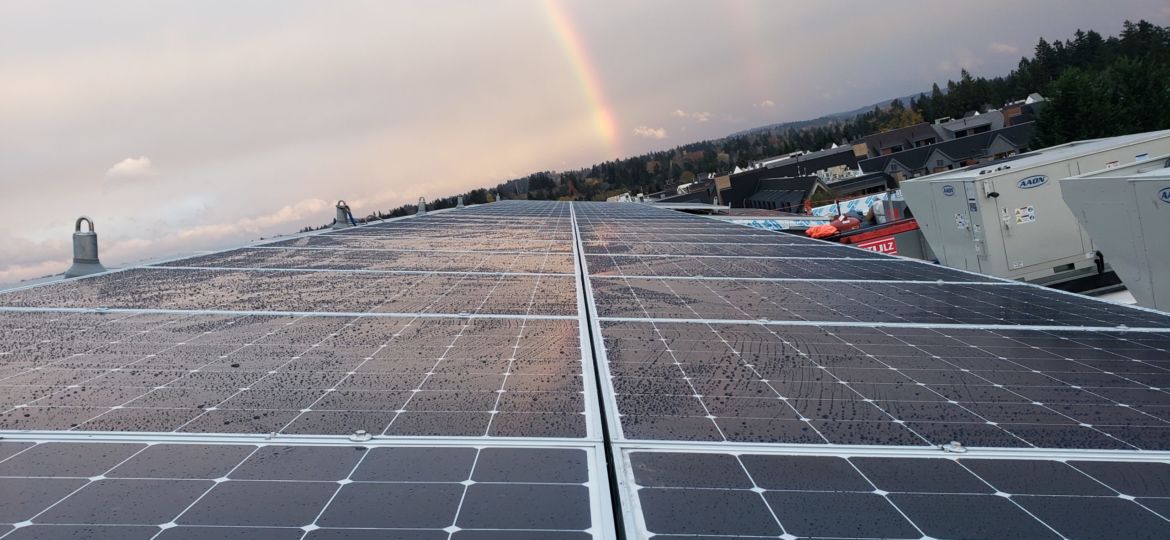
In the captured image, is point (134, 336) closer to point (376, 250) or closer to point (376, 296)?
point (376, 296)

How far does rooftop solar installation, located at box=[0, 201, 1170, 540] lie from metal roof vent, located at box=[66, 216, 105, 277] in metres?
2.61

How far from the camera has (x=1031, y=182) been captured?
19.0 meters

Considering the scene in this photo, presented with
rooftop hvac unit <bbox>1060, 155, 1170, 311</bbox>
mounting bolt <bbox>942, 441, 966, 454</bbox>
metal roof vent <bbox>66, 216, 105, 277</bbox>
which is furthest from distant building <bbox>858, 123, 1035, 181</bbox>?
mounting bolt <bbox>942, 441, 966, 454</bbox>

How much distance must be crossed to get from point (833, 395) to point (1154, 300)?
41.0 ft

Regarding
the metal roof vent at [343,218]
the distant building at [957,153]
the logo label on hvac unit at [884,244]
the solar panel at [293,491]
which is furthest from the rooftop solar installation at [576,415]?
the distant building at [957,153]

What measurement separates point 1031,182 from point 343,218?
2099cm

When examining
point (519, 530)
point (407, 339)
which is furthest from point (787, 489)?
point (407, 339)

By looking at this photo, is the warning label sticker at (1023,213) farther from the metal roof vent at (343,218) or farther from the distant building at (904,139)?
the distant building at (904,139)

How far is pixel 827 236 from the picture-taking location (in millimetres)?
25922

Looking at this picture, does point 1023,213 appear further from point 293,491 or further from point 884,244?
point 293,491

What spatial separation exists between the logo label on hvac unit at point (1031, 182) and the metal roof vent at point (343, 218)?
2017 cm

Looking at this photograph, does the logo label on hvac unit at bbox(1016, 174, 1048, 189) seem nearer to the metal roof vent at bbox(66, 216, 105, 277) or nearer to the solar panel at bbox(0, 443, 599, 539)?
the solar panel at bbox(0, 443, 599, 539)

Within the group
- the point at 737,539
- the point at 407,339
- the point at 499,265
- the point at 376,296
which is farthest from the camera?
the point at 499,265

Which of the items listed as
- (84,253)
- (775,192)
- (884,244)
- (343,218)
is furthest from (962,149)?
(84,253)
